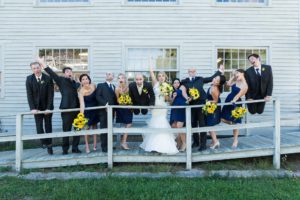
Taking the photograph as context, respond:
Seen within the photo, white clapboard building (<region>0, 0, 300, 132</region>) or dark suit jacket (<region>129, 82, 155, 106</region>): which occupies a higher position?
white clapboard building (<region>0, 0, 300, 132</region>)

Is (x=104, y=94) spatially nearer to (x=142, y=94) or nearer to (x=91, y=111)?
(x=91, y=111)

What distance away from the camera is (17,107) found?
11.0 m

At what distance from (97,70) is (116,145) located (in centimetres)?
303

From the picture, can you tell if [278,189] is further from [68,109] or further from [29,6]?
[29,6]

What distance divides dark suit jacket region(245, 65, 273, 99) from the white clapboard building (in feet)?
11.1

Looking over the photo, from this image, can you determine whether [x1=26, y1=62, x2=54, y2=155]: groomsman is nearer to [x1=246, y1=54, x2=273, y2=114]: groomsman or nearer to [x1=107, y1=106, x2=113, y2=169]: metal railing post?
[x1=107, y1=106, x2=113, y2=169]: metal railing post

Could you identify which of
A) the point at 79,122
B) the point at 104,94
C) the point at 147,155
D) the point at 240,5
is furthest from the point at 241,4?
the point at 79,122

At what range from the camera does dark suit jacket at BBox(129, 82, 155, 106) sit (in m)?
7.84

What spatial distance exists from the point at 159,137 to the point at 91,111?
1.76m

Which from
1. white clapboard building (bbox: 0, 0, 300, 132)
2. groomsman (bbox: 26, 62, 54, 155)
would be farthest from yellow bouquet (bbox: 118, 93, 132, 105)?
white clapboard building (bbox: 0, 0, 300, 132)

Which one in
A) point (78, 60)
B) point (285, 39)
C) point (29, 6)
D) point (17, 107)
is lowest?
point (17, 107)

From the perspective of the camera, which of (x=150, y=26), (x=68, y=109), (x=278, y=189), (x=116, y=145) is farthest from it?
(x=150, y=26)

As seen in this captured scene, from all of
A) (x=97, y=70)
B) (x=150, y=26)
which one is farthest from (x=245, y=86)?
(x=97, y=70)

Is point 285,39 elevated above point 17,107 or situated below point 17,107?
above
